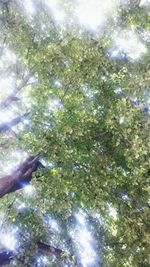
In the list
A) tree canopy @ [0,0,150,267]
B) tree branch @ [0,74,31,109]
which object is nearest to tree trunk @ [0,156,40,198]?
tree canopy @ [0,0,150,267]

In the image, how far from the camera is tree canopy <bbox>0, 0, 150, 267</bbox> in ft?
40.0

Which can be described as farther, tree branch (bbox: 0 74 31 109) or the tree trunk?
tree branch (bbox: 0 74 31 109)

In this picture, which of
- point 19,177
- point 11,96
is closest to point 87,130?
point 19,177

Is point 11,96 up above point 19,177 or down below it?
above

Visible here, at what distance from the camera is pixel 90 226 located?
15.8 m

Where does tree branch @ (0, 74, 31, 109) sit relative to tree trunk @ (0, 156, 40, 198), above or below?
above

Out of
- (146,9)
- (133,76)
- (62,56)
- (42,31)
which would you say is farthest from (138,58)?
(42,31)

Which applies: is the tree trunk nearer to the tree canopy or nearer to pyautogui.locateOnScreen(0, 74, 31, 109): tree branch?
the tree canopy

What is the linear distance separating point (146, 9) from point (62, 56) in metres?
5.52

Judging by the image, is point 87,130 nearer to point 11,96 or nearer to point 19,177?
point 19,177

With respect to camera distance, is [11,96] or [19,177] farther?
[11,96]

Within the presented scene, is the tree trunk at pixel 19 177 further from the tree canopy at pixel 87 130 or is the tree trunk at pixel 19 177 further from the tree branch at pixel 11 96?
the tree branch at pixel 11 96

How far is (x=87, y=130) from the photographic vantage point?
12.3 m

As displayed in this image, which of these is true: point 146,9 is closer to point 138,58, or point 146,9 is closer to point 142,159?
Answer: point 138,58
